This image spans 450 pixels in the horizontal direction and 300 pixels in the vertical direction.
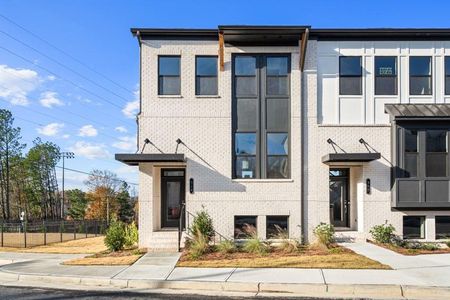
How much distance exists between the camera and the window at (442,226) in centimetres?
1667

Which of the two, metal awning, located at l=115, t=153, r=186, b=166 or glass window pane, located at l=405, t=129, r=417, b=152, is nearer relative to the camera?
metal awning, located at l=115, t=153, r=186, b=166

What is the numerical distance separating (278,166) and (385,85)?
17.6ft

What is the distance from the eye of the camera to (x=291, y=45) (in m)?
17.0

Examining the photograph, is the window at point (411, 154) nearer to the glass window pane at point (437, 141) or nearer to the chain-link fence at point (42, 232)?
the glass window pane at point (437, 141)

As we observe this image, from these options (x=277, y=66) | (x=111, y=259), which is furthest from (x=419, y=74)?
(x=111, y=259)

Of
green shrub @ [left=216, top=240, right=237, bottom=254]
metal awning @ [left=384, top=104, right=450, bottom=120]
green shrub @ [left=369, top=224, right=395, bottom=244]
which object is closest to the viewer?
green shrub @ [left=216, top=240, right=237, bottom=254]

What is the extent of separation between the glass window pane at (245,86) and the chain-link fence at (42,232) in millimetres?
15509

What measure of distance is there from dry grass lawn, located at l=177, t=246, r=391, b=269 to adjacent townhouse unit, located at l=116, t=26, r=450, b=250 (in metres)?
2.99

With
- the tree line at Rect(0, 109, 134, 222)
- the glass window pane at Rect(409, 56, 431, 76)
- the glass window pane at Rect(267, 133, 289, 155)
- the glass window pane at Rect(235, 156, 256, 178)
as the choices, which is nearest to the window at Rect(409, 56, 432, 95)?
the glass window pane at Rect(409, 56, 431, 76)

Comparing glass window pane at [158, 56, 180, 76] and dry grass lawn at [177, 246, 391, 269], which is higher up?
glass window pane at [158, 56, 180, 76]

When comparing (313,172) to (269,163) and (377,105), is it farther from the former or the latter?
(377,105)

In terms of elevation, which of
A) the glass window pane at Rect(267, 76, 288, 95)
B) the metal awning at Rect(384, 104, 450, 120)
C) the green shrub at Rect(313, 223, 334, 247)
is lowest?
the green shrub at Rect(313, 223, 334, 247)

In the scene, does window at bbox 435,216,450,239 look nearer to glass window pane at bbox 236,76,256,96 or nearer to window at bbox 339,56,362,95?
window at bbox 339,56,362,95

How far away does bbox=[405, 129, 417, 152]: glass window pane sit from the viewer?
16.5 metres
